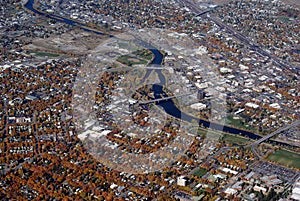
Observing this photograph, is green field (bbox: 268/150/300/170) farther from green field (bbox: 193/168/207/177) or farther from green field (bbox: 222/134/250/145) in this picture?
green field (bbox: 193/168/207/177)

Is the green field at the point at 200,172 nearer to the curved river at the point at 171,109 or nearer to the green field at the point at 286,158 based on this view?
the green field at the point at 286,158

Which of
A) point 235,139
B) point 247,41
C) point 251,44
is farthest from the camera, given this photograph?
point 247,41

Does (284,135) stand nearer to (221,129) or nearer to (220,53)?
(221,129)

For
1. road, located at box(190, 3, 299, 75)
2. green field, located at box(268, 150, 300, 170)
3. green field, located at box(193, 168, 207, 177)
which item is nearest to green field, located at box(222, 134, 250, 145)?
green field, located at box(268, 150, 300, 170)

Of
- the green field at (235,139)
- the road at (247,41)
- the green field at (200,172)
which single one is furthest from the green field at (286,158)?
the road at (247,41)

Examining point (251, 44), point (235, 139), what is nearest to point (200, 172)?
point (235, 139)

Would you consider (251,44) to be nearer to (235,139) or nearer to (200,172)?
(235,139)

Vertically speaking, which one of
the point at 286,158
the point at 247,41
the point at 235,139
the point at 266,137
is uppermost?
the point at 286,158
